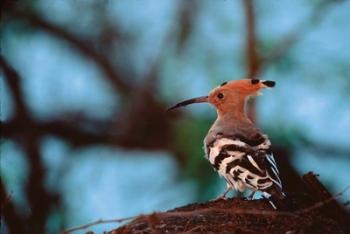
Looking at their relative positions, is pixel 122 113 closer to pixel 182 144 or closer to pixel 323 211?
pixel 182 144

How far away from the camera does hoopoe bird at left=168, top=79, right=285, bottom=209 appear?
1.81 metres

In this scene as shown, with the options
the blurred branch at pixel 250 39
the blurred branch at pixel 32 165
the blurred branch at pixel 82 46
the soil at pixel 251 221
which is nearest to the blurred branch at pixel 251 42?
the blurred branch at pixel 250 39

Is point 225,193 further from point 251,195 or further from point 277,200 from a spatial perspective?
point 277,200

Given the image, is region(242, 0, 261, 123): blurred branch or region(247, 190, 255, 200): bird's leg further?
region(242, 0, 261, 123): blurred branch

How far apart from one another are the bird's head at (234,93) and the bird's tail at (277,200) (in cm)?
44

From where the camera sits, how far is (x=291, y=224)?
1.69 metres

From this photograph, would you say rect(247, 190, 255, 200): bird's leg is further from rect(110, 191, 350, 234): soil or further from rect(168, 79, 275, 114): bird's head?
rect(168, 79, 275, 114): bird's head

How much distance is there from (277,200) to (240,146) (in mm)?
172

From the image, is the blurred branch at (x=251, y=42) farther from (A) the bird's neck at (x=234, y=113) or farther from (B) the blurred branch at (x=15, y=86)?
→ (A) the bird's neck at (x=234, y=113)

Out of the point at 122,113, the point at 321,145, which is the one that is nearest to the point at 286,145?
the point at 321,145

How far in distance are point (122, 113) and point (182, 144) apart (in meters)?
0.26

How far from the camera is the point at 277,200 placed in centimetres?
177

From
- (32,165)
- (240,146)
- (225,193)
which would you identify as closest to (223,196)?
(225,193)

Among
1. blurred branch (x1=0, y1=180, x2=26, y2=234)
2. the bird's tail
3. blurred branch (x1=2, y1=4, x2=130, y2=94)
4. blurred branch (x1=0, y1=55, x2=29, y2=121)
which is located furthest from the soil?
blurred branch (x1=2, y1=4, x2=130, y2=94)
